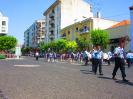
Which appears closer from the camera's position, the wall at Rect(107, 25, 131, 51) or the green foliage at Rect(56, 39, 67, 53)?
the wall at Rect(107, 25, 131, 51)

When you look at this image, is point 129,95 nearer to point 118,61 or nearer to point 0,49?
point 118,61

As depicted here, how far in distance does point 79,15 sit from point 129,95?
3477 inches

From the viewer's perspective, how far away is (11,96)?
28.9ft

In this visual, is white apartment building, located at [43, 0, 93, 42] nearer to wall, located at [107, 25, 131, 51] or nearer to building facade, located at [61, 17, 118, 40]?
building facade, located at [61, 17, 118, 40]

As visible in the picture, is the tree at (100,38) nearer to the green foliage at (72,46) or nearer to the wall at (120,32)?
the wall at (120,32)

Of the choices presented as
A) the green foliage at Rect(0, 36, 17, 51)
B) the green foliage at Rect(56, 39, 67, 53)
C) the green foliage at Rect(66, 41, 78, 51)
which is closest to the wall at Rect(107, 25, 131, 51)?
the green foliage at Rect(66, 41, 78, 51)

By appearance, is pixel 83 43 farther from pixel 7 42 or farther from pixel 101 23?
pixel 7 42

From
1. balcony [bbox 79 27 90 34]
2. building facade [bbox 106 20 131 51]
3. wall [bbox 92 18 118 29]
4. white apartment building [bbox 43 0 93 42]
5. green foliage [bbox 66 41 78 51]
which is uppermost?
white apartment building [bbox 43 0 93 42]

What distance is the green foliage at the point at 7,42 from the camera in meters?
108

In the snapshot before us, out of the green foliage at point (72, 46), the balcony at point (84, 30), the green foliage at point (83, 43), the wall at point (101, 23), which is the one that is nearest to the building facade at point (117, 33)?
the green foliage at point (83, 43)

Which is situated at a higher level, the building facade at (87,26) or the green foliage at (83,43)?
the building facade at (87,26)

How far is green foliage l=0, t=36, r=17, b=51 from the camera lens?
108488 mm

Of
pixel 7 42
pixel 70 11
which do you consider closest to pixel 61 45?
pixel 70 11

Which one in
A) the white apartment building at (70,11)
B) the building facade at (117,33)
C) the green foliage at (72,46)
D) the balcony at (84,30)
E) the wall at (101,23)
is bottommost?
the green foliage at (72,46)
